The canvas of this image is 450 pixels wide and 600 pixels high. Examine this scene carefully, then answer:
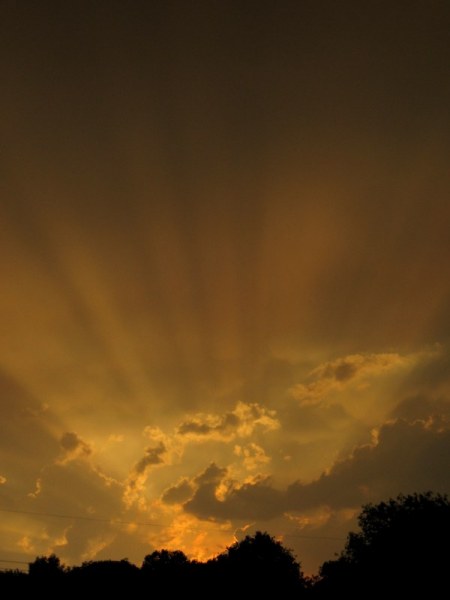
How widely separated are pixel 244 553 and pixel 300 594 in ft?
50.6

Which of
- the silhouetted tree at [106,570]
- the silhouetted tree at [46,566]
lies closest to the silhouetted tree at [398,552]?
the silhouetted tree at [106,570]

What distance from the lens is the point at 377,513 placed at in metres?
62.0

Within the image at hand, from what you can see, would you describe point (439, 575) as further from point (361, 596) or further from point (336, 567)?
point (336, 567)

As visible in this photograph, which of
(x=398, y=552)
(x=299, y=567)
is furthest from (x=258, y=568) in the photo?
(x=398, y=552)

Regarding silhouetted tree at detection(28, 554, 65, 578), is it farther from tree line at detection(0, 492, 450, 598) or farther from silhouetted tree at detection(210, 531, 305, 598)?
silhouetted tree at detection(210, 531, 305, 598)

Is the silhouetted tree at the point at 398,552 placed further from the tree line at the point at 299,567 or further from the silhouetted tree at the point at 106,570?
the silhouetted tree at the point at 106,570

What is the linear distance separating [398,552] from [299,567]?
4433 cm

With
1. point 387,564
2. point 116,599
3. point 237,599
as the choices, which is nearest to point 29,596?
point 116,599

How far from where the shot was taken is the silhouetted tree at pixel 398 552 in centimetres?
4759

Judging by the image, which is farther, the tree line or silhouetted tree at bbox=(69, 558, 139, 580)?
silhouetted tree at bbox=(69, 558, 139, 580)

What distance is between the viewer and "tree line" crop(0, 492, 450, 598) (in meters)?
49.2

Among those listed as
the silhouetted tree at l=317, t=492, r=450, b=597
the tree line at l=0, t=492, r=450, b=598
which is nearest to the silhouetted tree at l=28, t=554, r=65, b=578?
the tree line at l=0, t=492, r=450, b=598

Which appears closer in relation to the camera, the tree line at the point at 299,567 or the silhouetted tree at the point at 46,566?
the tree line at the point at 299,567

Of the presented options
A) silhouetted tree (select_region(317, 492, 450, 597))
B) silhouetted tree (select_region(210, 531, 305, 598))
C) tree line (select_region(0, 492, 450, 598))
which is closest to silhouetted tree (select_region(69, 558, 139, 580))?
tree line (select_region(0, 492, 450, 598))
